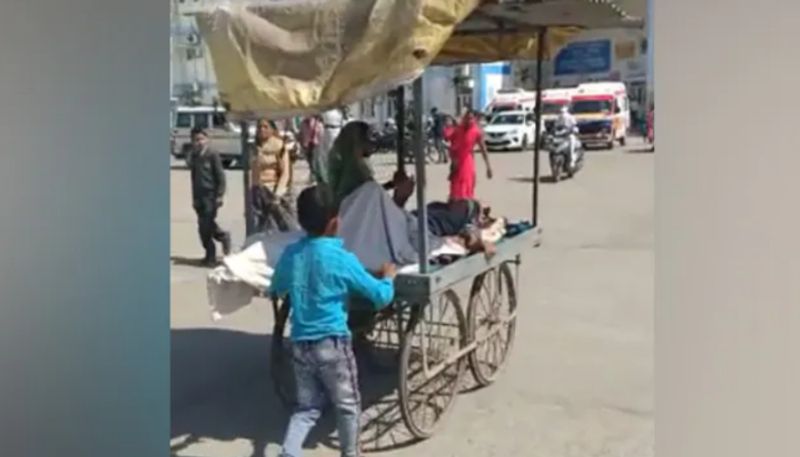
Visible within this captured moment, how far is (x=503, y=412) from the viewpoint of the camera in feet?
9.12

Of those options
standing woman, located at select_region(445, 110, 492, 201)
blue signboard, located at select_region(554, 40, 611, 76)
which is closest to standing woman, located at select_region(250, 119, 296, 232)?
standing woman, located at select_region(445, 110, 492, 201)

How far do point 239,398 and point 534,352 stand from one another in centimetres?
88

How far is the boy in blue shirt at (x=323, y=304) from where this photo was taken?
2559mm

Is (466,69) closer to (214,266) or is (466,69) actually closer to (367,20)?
(367,20)

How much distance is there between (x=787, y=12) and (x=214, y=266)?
1676 mm

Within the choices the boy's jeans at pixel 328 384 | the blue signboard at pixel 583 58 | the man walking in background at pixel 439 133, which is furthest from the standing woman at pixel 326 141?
the blue signboard at pixel 583 58

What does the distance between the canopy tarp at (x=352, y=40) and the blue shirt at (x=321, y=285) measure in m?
0.36

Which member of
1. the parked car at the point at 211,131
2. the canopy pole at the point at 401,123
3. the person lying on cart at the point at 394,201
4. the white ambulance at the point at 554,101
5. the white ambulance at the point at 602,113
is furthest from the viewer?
the person lying on cart at the point at 394,201

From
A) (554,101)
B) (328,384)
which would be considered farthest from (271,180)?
(554,101)

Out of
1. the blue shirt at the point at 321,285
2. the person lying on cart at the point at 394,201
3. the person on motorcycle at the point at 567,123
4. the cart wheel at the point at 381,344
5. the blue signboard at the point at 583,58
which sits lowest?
the cart wheel at the point at 381,344

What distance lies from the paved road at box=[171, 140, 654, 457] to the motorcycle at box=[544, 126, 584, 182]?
0.05 m

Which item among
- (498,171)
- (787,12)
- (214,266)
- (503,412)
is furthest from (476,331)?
(787,12)

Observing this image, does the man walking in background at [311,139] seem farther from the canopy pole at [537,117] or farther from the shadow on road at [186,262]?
the canopy pole at [537,117]

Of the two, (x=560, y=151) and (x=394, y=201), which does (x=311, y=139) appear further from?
(x=560, y=151)
